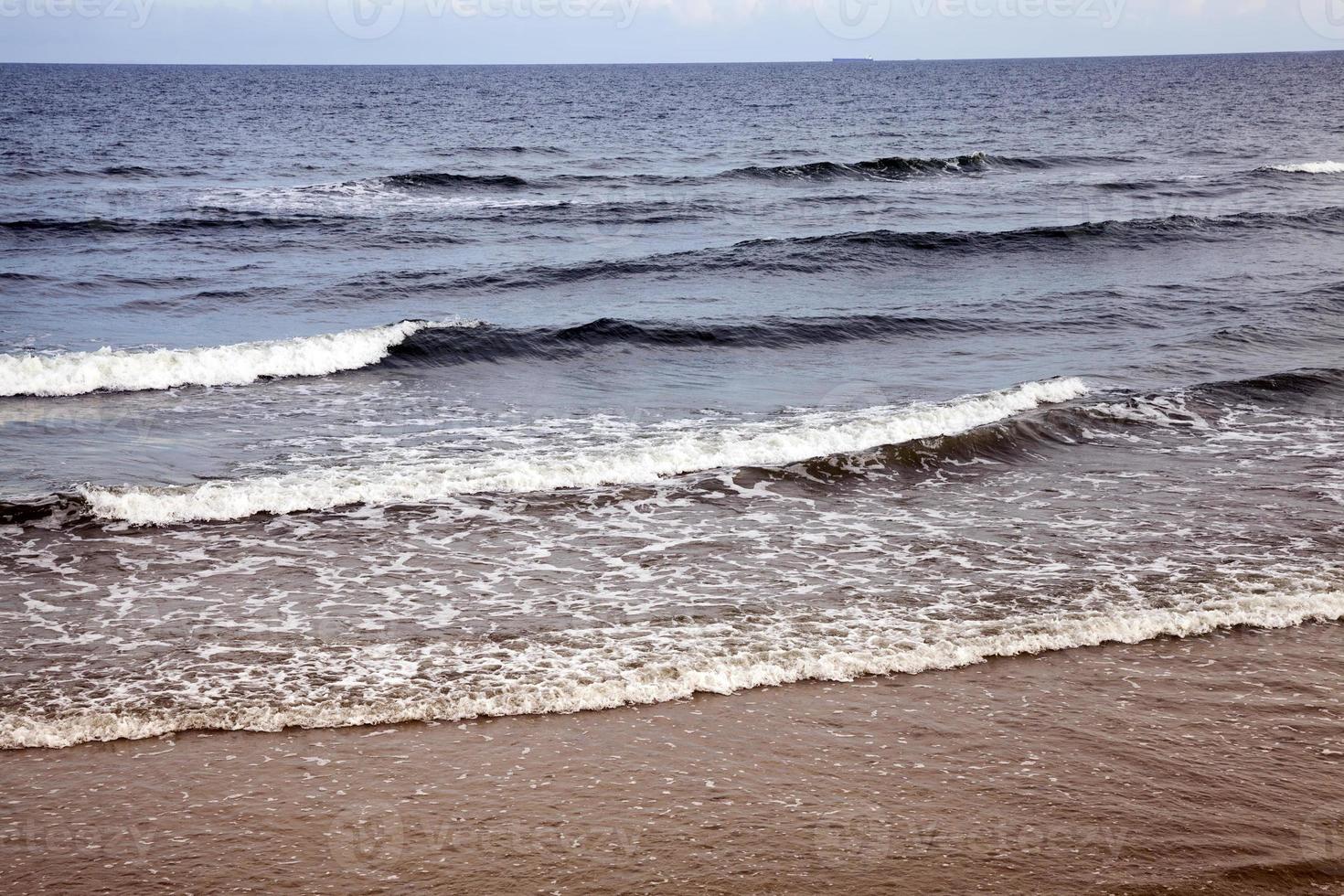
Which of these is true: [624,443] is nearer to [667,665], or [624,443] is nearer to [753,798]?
[667,665]

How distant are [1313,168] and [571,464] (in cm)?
3740

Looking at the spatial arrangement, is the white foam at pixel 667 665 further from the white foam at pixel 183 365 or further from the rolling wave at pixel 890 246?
the rolling wave at pixel 890 246

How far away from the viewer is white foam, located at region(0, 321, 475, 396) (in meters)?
13.8

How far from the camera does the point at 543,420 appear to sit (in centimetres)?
1272

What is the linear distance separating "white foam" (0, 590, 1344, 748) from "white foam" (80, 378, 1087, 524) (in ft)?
10.6

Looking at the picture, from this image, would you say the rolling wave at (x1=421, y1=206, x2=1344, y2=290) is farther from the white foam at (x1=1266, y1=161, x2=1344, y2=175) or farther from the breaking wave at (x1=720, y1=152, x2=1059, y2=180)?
the breaking wave at (x1=720, y1=152, x2=1059, y2=180)

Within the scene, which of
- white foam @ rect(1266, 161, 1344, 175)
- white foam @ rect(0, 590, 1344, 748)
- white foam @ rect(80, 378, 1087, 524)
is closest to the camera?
white foam @ rect(0, 590, 1344, 748)

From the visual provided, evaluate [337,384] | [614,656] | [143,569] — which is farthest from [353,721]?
[337,384]

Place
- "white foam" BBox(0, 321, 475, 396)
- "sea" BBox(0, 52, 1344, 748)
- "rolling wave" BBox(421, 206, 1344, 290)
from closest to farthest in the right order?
"sea" BBox(0, 52, 1344, 748), "white foam" BBox(0, 321, 475, 396), "rolling wave" BBox(421, 206, 1344, 290)

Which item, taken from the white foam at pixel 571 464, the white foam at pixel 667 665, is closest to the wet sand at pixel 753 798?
Answer: the white foam at pixel 667 665

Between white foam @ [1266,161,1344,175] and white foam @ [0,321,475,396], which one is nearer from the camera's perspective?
white foam @ [0,321,475,396]

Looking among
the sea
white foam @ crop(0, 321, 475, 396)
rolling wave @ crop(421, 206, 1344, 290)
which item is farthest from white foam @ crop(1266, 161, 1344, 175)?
white foam @ crop(0, 321, 475, 396)

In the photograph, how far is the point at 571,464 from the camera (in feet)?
34.6

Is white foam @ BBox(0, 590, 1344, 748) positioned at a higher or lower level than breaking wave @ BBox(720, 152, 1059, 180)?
lower
